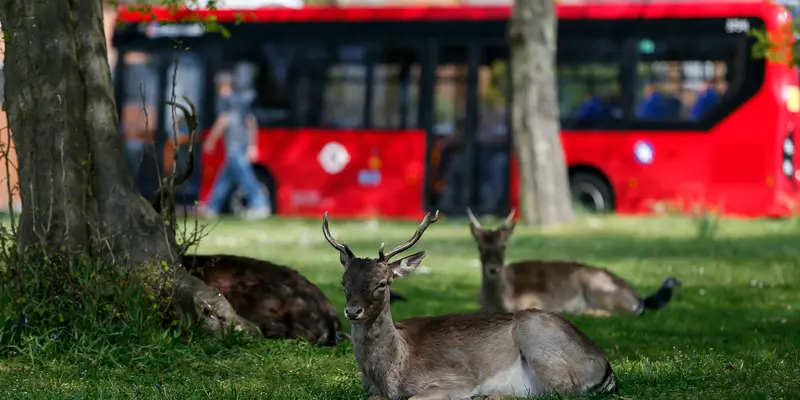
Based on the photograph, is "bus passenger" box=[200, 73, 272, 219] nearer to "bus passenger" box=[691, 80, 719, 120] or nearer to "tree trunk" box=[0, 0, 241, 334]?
"bus passenger" box=[691, 80, 719, 120]

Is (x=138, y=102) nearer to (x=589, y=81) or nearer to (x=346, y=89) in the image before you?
(x=346, y=89)

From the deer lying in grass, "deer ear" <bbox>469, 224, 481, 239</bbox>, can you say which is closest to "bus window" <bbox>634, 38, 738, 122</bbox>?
the deer lying in grass

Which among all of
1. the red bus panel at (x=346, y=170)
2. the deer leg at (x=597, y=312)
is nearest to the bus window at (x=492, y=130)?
the red bus panel at (x=346, y=170)

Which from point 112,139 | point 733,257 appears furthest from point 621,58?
point 112,139

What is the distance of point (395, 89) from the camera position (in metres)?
26.5

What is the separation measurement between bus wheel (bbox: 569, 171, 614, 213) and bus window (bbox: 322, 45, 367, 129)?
159 inches

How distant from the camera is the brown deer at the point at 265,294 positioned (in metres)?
10.2

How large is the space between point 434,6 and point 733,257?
10372mm

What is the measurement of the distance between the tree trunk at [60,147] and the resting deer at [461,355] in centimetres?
227

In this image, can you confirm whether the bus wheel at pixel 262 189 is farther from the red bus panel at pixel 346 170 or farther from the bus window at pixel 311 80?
the bus window at pixel 311 80

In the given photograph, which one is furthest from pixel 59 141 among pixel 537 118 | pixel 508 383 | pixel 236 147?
pixel 236 147

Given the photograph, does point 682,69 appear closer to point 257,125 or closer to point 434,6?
point 434,6

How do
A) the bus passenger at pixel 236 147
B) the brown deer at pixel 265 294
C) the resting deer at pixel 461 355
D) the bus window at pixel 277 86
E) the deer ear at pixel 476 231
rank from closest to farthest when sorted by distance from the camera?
the resting deer at pixel 461 355 < the brown deer at pixel 265 294 < the deer ear at pixel 476 231 < the bus passenger at pixel 236 147 < the bus window at pixel 277 86

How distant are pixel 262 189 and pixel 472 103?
14.2 feet
